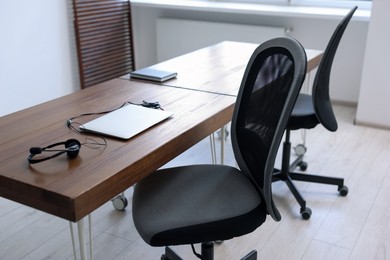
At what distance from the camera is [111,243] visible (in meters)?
2.22

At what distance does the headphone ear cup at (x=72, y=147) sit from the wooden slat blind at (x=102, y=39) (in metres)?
2.68

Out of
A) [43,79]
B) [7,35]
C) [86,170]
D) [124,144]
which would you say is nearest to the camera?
[86,170]

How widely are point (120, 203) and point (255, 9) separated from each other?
7.60 feet

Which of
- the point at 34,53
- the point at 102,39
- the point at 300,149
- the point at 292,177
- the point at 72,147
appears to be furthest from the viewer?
the point at 102,39

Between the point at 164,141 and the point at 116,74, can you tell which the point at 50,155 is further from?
the point at 116,74

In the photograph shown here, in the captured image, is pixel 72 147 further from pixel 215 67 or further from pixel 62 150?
pixel 215 67

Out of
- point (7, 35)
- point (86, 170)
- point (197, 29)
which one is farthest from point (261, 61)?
point (197, 29)

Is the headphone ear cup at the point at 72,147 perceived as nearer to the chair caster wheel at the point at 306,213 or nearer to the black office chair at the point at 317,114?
the black office chair at the point at 317,114

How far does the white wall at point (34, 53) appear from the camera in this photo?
343 cm

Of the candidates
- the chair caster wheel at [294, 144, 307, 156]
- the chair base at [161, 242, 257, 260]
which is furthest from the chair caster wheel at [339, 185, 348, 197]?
the chair base at [161, 242, 257, 260]

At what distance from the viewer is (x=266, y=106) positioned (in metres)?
1.53

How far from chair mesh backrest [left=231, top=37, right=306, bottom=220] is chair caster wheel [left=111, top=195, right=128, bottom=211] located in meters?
0.94

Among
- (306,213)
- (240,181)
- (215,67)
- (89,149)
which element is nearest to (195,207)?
(240,181)

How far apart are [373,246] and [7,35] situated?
9.47ft
